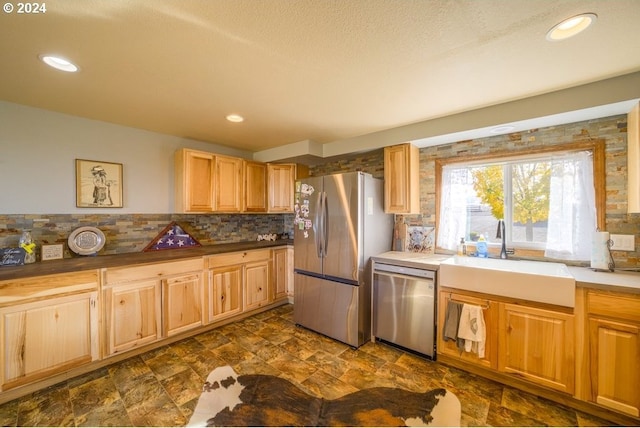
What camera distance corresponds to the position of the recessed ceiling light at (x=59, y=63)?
157 centimetres

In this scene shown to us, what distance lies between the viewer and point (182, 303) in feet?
8.97

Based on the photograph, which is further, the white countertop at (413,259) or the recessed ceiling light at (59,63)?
the white countertop at (413,259)

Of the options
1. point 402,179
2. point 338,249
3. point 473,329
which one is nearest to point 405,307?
point 473,329

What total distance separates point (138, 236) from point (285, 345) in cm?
211

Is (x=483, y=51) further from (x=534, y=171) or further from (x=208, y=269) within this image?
(x=208, y=269)

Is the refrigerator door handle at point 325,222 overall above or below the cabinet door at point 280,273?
above

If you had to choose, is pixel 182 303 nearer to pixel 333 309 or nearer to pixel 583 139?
pixel 333 309

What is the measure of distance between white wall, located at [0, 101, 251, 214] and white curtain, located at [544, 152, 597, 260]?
4167 millimetres

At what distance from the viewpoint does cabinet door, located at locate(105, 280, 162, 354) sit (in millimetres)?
2275

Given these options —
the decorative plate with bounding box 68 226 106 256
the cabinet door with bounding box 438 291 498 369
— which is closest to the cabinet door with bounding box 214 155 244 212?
the decorative plate with bounding box 68 226 106 256

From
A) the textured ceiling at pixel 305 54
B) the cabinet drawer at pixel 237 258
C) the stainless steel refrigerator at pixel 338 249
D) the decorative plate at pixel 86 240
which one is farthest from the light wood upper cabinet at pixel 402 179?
the decorative plate at pixel 86 240

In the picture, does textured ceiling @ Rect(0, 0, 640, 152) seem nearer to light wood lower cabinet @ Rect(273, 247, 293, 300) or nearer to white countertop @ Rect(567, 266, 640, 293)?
white countertop @ Rect(567, 266, 640, 293)

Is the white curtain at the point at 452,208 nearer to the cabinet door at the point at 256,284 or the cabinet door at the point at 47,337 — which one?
the cabinet door at the point at 256,284

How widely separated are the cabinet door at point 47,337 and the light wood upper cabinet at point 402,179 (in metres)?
3.01
